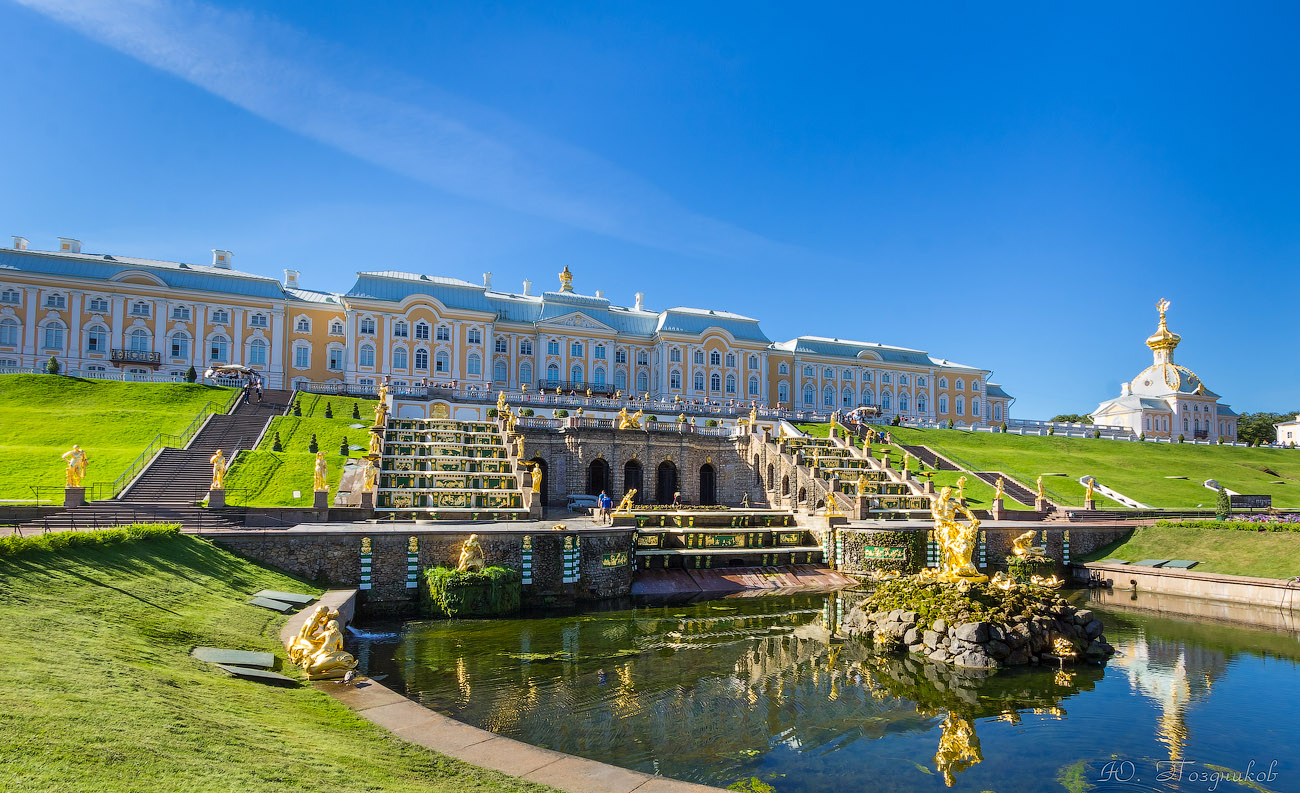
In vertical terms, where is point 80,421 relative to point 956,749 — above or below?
above

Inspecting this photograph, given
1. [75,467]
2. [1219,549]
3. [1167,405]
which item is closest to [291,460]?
[75,467]

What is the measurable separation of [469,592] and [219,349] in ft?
172

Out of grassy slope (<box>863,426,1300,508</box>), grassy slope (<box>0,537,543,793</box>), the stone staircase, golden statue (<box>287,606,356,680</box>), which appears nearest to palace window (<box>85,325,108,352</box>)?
the stone staircase

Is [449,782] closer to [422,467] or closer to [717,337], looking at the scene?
[422,467]

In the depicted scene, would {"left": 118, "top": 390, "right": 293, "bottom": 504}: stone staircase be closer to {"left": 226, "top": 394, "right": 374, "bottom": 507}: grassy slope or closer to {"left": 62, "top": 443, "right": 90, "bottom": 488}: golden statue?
{"left": 226, "top": 394, "right": 374, "bottom": 507}: grassy slope

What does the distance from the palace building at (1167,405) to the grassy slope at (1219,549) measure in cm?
5495

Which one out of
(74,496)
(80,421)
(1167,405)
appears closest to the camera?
(74,496)

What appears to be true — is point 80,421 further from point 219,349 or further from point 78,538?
point 78,538

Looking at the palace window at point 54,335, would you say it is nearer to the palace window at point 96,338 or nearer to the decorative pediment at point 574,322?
the palace window at point 96,338

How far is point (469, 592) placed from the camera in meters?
22.1

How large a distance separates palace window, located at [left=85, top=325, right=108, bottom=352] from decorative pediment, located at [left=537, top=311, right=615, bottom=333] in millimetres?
35327

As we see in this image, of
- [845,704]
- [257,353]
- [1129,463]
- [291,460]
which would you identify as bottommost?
[845,704]

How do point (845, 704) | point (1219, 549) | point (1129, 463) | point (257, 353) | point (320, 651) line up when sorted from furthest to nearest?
1. point (257, 353)
2. point (1129, 463)
3. point (1219, 549)
4. point (845, 704)
5. point (320, 651)

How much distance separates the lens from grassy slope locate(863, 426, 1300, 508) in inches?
1788
